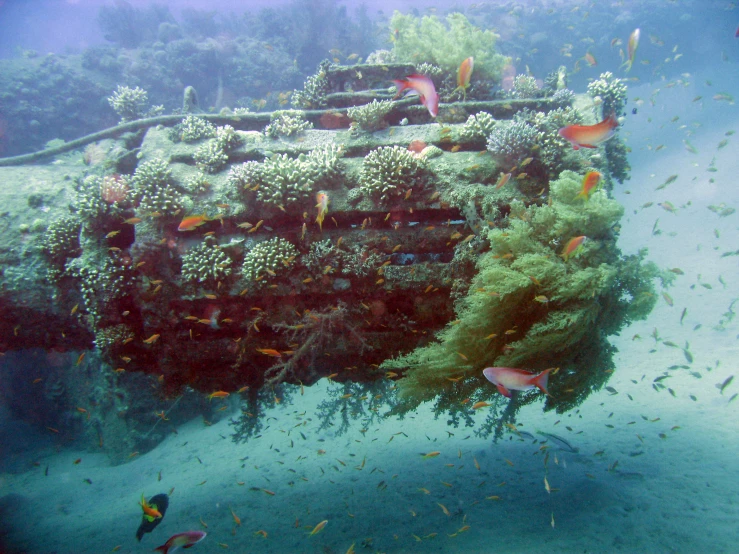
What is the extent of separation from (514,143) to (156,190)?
5.89 meters

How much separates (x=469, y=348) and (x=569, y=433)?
6146mm

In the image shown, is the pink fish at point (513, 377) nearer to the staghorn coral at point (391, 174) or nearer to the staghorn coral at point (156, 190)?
the staghorn coral at point (391, 174)

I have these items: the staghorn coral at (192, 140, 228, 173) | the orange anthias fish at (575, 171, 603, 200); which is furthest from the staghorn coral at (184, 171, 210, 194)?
the orange anthias fish at (575, 171, 603, 200)

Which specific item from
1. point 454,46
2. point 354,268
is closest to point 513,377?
point 354,268

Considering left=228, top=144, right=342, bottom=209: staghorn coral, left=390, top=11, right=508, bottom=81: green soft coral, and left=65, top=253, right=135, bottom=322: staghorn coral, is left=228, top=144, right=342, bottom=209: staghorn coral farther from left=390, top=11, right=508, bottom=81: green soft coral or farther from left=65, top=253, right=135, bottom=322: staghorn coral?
left=390, top=11, right=508, bottom=81: green soft coral

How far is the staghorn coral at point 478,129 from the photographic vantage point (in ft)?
20.1

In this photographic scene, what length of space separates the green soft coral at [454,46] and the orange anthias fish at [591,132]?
6.46 m

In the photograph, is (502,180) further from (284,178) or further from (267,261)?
(267,261)

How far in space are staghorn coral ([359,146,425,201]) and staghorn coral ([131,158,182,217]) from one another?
307 cm

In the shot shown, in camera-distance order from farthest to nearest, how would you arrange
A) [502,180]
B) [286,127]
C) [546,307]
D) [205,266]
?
[286,127] < [205,266] < [502,180] < [546,307]

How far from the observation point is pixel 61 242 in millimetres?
6406

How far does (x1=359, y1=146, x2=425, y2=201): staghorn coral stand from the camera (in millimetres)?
5168

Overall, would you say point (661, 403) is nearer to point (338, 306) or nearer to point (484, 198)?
point (484, 198)

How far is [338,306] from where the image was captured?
4.98m
